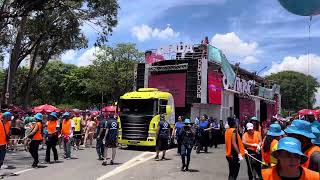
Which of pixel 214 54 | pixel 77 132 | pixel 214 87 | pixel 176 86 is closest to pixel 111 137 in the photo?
pixel 77 132

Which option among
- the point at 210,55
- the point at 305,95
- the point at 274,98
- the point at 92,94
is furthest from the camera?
the point at 305,95

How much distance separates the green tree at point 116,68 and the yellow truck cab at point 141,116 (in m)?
36.9

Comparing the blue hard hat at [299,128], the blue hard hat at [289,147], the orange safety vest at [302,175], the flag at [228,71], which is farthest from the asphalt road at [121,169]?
the flag at [228,71]

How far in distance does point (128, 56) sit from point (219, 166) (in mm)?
45469

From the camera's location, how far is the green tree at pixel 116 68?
61.6 meters

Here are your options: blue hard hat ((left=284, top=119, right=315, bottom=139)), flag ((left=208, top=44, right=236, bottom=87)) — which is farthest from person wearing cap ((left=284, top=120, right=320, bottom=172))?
flag ((left=208, top=44, right=236, bottom=87))

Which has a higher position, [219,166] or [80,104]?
[80,104]

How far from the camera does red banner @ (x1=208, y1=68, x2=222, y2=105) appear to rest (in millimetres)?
26984

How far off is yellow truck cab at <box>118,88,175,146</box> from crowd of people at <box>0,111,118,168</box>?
217 centimetres

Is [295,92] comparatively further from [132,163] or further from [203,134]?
[132,163]

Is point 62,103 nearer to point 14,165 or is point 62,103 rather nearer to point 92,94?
point 92,94

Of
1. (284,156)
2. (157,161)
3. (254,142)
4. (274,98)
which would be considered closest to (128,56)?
(274,98)

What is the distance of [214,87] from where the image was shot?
2780 cm

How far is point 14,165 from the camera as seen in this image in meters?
15.9
